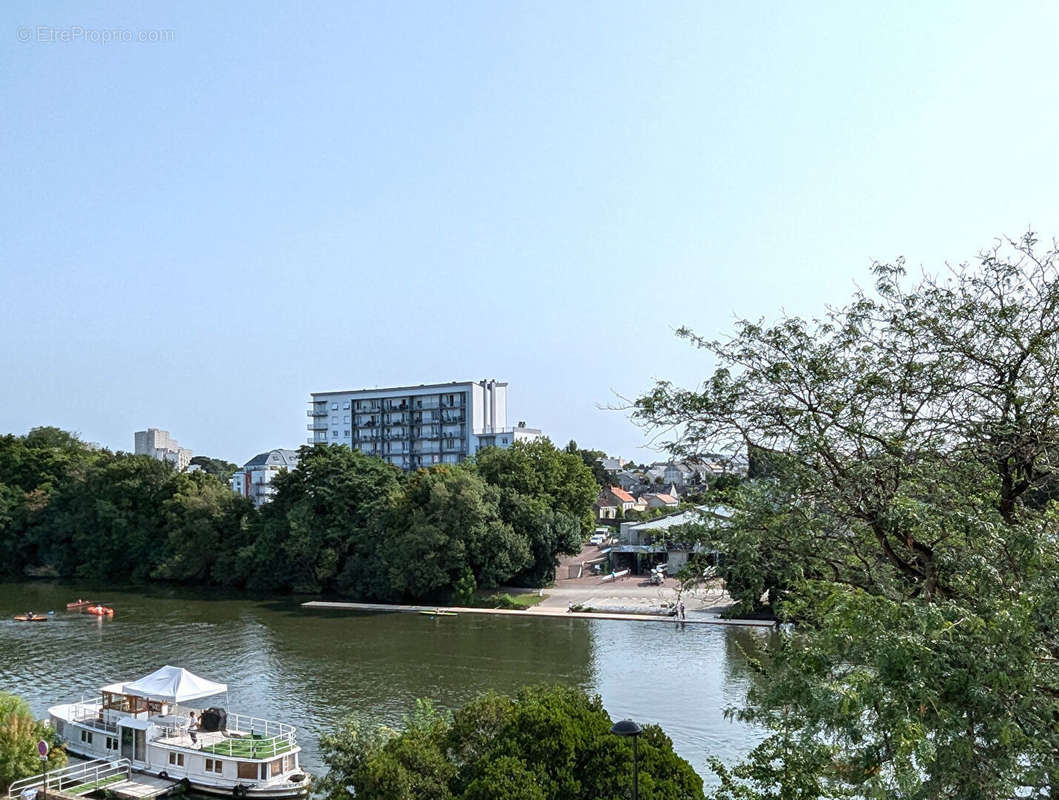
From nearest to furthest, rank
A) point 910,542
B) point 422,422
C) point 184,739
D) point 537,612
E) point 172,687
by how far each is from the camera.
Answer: point 910,542 → point 184,739 → point 172,687 → point 537,612 → point 422,422

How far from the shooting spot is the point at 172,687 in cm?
1930

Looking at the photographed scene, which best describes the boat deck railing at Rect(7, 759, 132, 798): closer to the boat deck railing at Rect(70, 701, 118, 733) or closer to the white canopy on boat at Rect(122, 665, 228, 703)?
the boat deck railing at Rect(70, 701, 118, 733)

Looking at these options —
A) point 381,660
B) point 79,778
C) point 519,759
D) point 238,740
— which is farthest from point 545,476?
point 519,759

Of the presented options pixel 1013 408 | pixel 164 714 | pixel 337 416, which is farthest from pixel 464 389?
pixel 1013 408

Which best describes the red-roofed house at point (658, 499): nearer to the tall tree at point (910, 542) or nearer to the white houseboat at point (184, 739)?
the white houseboat at point (184, 739)

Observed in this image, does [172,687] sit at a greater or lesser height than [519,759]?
lesser

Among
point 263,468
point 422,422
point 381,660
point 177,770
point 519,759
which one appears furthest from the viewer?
point 263,468

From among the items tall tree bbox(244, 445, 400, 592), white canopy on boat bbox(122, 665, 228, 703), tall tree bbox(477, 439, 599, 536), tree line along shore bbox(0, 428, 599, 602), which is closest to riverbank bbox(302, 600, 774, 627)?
tree line along shore bbox(0, 428, 599, 602)

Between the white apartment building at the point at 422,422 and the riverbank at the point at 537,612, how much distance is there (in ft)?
118

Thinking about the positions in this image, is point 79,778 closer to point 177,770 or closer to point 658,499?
point 177,770

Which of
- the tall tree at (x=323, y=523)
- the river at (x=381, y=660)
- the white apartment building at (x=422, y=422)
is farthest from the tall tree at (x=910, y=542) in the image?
the white apartment building at (x=422, y=422)

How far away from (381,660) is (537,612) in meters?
9.94

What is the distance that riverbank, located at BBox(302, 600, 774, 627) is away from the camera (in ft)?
109

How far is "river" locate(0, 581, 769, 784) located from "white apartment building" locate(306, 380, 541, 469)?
37778 mm
